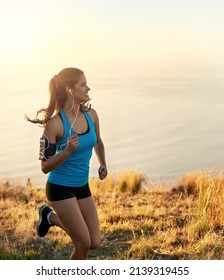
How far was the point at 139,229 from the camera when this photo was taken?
263 inches

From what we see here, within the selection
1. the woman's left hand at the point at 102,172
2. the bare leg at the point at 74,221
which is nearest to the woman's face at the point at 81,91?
the woman's left hand at the point at 102,172

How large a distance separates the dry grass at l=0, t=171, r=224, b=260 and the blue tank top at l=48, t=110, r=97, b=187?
1137 mm

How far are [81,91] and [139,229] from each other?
96.7 inches

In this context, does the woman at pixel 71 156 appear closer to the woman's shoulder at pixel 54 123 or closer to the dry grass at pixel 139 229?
the woman's shoulder at pixel 54 123

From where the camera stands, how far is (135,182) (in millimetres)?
11133

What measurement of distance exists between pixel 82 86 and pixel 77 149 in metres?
0.48

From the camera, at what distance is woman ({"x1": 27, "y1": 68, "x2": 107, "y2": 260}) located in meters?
4.53

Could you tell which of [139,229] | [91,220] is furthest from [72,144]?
[139,229]

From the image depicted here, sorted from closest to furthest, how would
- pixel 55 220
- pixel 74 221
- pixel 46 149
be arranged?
pixel 46 149, pixel 74 221, pixel 55 220

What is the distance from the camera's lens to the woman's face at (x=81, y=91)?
4664 mm

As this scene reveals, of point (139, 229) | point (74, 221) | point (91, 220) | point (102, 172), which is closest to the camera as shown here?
point (74, 221)

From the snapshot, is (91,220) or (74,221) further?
(91,220)

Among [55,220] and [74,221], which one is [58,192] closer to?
[74,221]

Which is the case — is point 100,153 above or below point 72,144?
below
